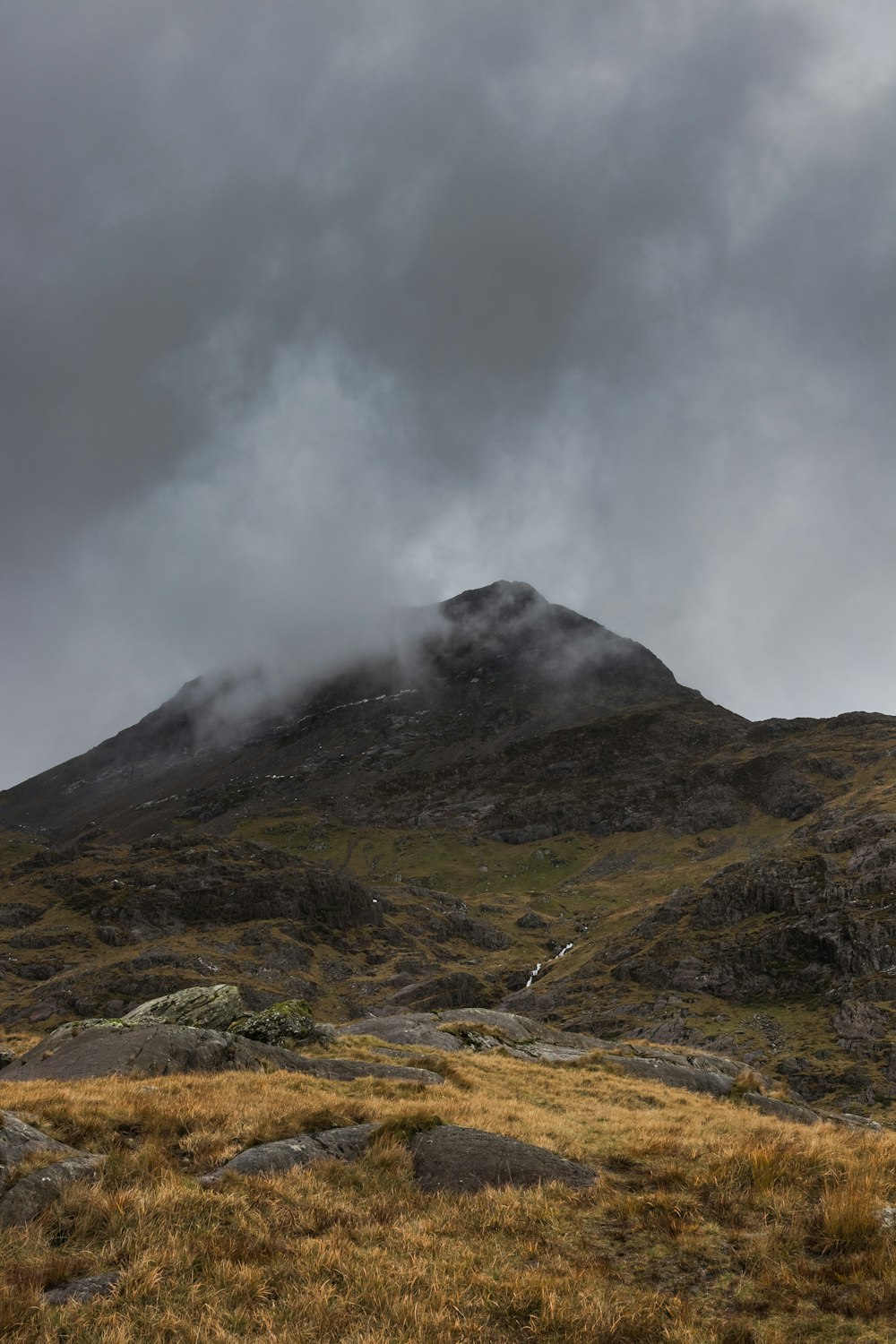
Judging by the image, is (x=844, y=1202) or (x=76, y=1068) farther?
(x=76, y=1068)

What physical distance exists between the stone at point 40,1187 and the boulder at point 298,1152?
5.98ft

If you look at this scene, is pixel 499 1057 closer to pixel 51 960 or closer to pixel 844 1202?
pixel 844 1202

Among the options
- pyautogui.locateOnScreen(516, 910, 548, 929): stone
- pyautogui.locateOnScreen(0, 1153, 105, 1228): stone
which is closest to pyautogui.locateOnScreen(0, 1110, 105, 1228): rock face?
pyautogui.locateOnScreen(0, 1153, 105, 1228): stone

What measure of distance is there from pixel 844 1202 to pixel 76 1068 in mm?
20532

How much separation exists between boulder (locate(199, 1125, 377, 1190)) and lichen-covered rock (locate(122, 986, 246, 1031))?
1573cm

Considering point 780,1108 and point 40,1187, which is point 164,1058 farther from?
point 780,1108

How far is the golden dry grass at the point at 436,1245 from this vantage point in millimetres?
7660

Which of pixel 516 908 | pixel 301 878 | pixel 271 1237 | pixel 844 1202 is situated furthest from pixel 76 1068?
pixel 516 908

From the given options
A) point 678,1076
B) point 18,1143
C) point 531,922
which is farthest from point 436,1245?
point 531,922

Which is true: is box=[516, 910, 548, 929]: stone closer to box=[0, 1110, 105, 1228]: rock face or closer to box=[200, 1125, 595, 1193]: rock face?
box=[200, 1125, 595, 1193]: rock face

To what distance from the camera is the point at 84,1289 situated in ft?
26.7

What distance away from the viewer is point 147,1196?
10.0 m

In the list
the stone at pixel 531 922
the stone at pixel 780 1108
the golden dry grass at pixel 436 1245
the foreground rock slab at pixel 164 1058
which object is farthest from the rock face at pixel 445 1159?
the stone at pixel 531 922

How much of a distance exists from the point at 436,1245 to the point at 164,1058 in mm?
14632
